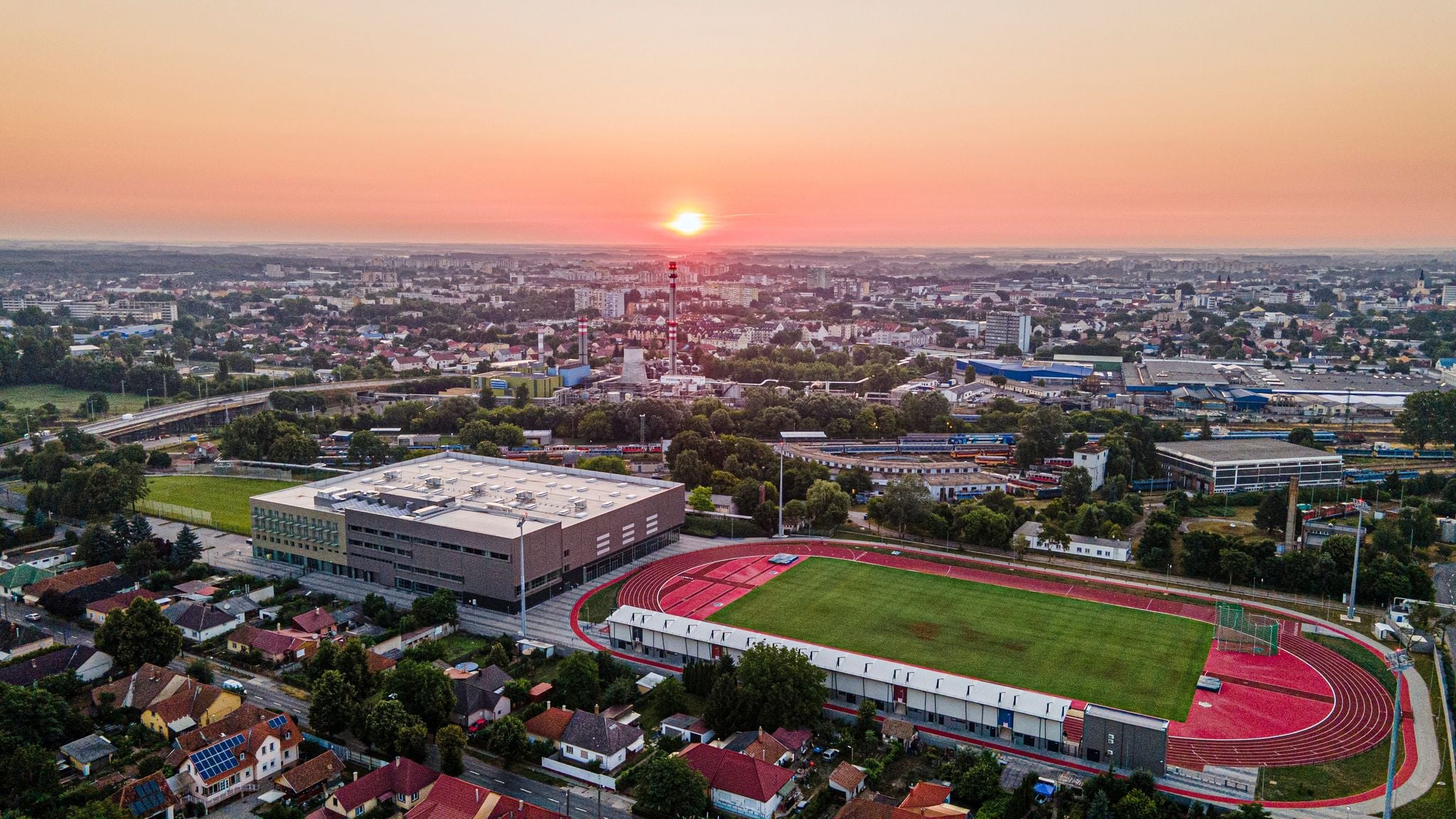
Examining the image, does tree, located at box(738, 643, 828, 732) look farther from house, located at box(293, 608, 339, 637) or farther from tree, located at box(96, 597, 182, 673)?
tree, located at box(96, 597, 182, 673)

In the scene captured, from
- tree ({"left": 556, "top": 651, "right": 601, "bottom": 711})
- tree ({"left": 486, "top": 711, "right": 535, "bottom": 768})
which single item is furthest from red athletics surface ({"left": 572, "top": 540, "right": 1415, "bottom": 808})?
tree ({"left": 486, "top": 711, "right": 535, "bottom": 768})

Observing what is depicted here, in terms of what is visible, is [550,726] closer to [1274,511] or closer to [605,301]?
[1274,511]

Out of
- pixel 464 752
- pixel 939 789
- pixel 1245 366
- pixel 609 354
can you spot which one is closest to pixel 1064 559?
pixel 939 789

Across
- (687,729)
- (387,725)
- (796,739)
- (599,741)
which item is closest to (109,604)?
(387,725)

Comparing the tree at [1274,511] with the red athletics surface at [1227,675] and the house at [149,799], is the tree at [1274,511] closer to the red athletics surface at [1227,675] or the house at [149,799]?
the red athletics surface at [1227,675]

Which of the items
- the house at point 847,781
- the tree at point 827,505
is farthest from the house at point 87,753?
the tree at point 827,505

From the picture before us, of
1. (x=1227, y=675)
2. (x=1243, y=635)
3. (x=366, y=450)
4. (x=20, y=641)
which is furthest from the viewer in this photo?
(x=366, y=450)
